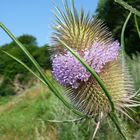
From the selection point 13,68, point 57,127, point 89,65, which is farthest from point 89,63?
point 13,68

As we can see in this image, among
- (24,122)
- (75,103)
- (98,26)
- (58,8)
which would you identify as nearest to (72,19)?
(58,8)

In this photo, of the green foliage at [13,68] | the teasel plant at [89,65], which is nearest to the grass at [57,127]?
the teasel plant at [89,65]

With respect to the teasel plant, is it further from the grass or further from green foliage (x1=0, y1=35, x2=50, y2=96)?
green foliage (x1=0, y1=35, x2=50, y2=96)

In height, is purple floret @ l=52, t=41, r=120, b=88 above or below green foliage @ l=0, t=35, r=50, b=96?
below

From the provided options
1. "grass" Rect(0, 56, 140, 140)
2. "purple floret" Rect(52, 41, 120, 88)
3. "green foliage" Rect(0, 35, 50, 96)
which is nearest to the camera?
"purple floret" Rect(52, 41, 120, 88)

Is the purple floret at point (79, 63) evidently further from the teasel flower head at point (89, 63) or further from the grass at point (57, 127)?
the grass at point (57, 127)

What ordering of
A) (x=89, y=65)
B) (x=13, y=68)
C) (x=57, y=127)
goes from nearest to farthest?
1. (x=89, y=65)
2. (x=57, y=127)
3. (x=13, y=68)

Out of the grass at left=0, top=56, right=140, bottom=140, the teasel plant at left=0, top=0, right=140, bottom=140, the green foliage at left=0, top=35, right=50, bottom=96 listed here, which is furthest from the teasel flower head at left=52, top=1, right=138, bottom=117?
the green foliage at left=0, top=35, right=50, bottom=96

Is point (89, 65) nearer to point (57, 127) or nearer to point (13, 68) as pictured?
point (57, 127)
